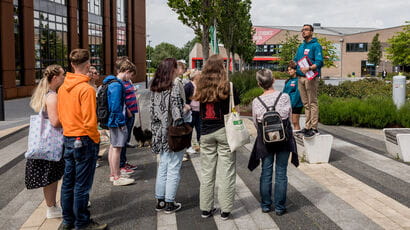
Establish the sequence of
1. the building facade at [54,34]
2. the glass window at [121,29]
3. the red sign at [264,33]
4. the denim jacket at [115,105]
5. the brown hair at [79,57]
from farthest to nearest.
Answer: the red sign at [264,33] → the glass window at [121,29] → the building facade at [54,34] → the denim jacket at [115,105] → the brown hair at [79,57]

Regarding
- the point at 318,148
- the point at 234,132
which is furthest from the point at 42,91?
the point at 318,148

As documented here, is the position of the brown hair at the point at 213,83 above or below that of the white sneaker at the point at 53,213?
above

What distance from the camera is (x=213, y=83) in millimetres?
4551

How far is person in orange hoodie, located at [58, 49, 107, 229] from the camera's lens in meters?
4.17

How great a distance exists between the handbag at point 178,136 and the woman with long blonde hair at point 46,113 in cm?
123

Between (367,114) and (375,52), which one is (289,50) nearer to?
(375,52)

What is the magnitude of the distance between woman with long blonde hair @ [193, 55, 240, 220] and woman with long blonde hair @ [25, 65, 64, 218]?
1.55 metres

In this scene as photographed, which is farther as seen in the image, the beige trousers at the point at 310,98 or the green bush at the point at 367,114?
the green bush at the point at 367,114

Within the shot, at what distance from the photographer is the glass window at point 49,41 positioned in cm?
2525

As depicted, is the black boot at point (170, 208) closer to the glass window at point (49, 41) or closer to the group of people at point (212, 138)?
the group of people at point (212, 138)

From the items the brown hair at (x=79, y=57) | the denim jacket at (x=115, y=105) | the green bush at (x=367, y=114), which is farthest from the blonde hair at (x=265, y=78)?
the green bush at (x=367, y=114)

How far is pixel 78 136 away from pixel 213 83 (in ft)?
5.10

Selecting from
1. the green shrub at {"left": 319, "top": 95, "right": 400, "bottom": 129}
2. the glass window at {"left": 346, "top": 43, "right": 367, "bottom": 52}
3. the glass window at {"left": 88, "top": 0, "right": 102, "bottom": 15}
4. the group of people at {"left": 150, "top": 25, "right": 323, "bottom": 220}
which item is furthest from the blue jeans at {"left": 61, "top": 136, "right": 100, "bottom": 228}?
the glass window at {"left": 346, "top": 43, "right": 367, "bottom": 52}

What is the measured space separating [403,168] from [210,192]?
4.12 meters
